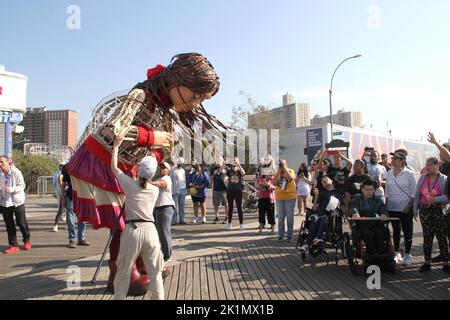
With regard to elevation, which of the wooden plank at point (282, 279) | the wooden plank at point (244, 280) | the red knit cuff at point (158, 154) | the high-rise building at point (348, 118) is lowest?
the wooden plank at point (282, 279)

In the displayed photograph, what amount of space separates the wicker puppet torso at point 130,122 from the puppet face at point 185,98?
0.64ft

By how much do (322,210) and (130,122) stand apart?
3466mm

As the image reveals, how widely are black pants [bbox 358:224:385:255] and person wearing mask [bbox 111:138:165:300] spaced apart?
301cm

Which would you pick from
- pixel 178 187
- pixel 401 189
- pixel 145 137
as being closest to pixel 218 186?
pixel 178 187

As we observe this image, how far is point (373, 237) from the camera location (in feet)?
17.3

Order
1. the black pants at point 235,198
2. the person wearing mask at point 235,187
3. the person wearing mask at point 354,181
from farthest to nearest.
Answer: the black pants at point 235,198 < the person wearing mask at point 235,187 < the person wearing mask at point 354,181

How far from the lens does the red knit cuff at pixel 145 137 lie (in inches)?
157

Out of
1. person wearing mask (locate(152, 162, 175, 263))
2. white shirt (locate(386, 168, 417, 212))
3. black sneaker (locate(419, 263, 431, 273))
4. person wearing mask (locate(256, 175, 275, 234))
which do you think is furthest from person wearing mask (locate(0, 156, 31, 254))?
black sneaker (locate(419, 263, 431, 273))

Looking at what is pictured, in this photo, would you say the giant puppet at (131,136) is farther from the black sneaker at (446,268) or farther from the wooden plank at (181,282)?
the black sneaker at (446,268)

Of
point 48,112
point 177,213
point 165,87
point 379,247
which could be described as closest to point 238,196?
point 177,213

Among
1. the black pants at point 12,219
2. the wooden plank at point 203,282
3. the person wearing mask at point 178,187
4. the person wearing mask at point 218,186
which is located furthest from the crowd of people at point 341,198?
the person wearing mask at point 178,187

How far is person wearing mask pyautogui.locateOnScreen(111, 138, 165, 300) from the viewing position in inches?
133
